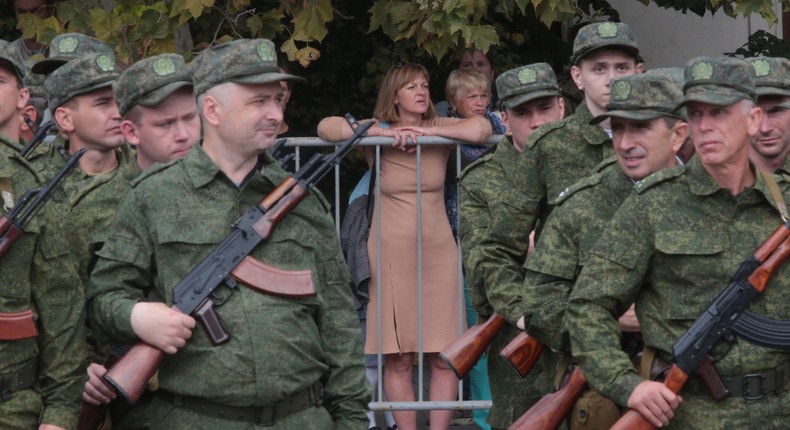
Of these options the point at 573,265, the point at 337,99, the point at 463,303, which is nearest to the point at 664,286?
the point at 573,265

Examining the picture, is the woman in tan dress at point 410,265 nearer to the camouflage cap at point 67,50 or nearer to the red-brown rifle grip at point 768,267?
the camouflage cap at point 67,50

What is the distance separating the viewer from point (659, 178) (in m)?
5.75

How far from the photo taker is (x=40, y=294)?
18.5 feet

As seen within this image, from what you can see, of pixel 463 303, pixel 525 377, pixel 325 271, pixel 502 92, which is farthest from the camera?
pixel 463 303

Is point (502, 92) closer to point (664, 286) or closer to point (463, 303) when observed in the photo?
point (463, 303)

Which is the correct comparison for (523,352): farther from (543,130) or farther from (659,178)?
(659,178)

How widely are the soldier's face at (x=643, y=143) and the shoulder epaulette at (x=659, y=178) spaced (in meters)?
0.53

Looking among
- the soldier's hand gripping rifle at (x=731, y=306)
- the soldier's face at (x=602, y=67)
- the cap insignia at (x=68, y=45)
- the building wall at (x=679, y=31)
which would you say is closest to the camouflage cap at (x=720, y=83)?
the soldier's hand gripping rifle at (x=731, y=306)

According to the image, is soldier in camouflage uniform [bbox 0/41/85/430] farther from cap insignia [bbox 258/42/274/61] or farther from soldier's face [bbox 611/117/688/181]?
soldier's face [bbox 611/117/688/181]

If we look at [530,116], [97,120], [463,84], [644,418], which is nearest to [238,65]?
[97,120]

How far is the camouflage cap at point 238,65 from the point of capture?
5.56 metres

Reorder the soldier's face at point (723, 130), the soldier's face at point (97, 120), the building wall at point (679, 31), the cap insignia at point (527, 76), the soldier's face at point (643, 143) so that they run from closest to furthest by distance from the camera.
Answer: the soldier's face at point (723, 130)
the soldier's face at point (643, 143)
the soldier's face at point (97, 120)
the cap insignia at point (527, 76)
the building wall at point (679, 31)

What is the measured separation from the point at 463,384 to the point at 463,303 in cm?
60

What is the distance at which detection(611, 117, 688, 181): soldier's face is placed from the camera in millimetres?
6316
